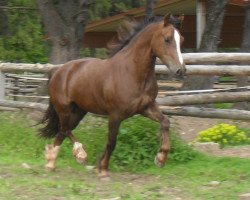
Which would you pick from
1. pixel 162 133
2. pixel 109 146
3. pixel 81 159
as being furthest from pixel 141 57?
pixel 81 159

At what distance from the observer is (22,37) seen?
84.1ft

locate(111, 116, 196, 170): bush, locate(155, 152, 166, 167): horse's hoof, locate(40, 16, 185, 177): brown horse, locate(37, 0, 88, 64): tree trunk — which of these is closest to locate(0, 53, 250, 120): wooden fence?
locate(111, 116, 196, 170): bush

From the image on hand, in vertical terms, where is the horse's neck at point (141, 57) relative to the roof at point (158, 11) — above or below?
above

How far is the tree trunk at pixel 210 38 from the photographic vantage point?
13.1 metres

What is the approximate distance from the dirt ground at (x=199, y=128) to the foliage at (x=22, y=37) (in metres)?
14.3

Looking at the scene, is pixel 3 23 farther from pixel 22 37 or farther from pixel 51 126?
pixel 51 126

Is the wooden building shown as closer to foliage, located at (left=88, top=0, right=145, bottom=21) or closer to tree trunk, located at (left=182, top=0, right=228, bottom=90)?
tree trunk, located at (left=182, top=0, right=228, bottom=90)

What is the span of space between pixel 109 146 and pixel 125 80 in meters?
0.88

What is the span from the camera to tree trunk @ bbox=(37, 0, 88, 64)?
1113 centimetres

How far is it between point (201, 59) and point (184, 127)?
131 inches

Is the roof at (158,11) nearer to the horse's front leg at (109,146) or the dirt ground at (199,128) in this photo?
the dirt ground at (199,128)

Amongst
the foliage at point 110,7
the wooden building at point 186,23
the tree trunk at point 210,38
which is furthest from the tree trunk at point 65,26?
the foliage at point 110,7

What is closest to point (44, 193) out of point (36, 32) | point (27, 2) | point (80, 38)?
point (80, 38)

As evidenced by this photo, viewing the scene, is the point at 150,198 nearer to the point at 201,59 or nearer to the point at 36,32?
the point at 201,59
